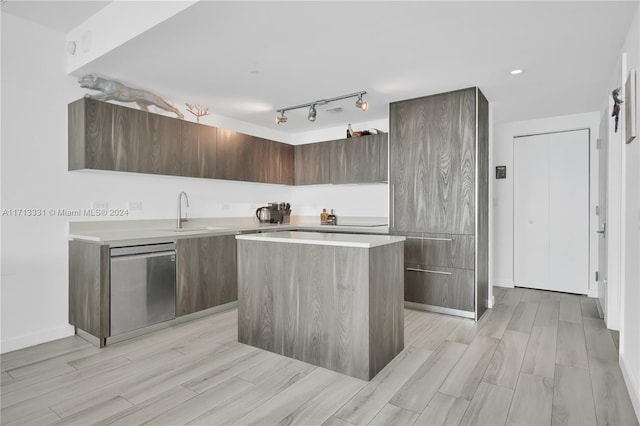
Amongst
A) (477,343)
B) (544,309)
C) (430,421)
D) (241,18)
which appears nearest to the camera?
(430,421)

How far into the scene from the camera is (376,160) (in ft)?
15.3

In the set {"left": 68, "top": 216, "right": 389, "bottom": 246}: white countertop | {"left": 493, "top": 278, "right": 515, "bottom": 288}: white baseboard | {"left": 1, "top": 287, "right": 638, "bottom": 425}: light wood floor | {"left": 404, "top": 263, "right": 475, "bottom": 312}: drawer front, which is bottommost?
{"left": 1, "top": 287, "right": 638, "bottom": 425}: light wood floor

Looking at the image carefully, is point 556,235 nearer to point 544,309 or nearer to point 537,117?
point 544,309

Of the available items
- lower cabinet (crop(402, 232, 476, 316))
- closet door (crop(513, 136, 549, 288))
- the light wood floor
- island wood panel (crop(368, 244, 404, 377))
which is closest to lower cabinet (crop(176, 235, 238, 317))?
the light wood floor

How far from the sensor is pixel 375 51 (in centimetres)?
273

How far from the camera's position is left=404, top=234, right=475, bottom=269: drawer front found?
3624 millimetres

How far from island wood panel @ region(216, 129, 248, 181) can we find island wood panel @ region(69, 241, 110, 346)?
5.63 feet

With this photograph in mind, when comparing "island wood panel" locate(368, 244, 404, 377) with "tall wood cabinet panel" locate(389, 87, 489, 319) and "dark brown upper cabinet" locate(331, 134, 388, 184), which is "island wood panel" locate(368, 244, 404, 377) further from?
"dark brown upper cabinet" locate(331, 134, 388, 184)

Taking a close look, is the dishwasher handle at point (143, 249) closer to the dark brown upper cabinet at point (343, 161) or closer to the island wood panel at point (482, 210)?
the dark brown upper cabinet at point (343, 161)

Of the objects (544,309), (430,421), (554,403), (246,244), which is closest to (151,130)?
(246,244)

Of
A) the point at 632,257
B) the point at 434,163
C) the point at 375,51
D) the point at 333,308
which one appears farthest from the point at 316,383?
the point at 434,163

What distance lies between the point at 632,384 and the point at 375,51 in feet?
8.98

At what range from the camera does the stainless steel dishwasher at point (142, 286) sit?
9.63ft

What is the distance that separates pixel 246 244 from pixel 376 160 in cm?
237
